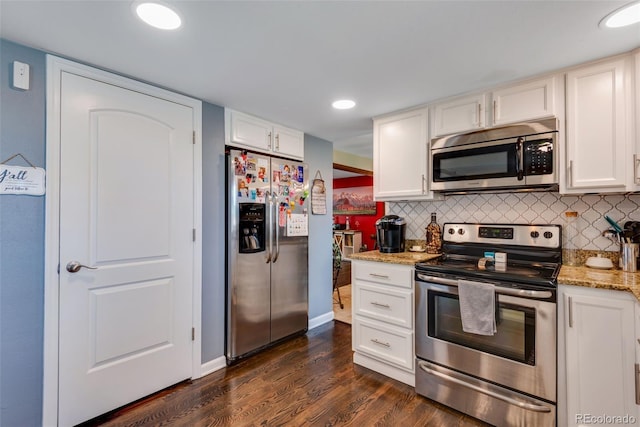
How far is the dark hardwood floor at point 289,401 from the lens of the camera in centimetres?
188

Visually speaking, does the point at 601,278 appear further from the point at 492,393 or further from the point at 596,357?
the point at 492,393

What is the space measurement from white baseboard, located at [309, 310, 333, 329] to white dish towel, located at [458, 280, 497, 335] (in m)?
1.85

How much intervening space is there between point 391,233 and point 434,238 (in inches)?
14.4

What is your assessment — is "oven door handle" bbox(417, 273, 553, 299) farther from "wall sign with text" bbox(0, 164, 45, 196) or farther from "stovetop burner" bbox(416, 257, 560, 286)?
"wall sign with text" bbox(0, 164, 45, 196)

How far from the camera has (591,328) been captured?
1595 millimetres

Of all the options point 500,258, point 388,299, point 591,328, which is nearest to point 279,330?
point 388,299

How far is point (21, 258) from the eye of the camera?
164cm

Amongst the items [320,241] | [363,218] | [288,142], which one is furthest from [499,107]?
[363,218]

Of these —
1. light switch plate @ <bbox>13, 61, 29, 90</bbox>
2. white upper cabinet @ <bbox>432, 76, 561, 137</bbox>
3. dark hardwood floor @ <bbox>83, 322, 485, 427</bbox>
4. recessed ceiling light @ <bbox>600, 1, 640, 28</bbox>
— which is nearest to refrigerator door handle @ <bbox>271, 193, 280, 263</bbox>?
dark hardwood floor @ <bbox>83, 322, 485, 427</bbox>

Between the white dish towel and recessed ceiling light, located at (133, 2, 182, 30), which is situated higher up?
recessed ceiling light, located at (133, 2, 182, 30)

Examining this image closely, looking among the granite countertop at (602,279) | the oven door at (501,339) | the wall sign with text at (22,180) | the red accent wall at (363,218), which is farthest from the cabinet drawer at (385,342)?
the red accent wall at (363,218)

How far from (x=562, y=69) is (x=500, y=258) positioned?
129cm

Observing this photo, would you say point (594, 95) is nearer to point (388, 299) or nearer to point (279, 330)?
point (388, 299)

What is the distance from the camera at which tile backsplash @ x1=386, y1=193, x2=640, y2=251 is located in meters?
2.00
